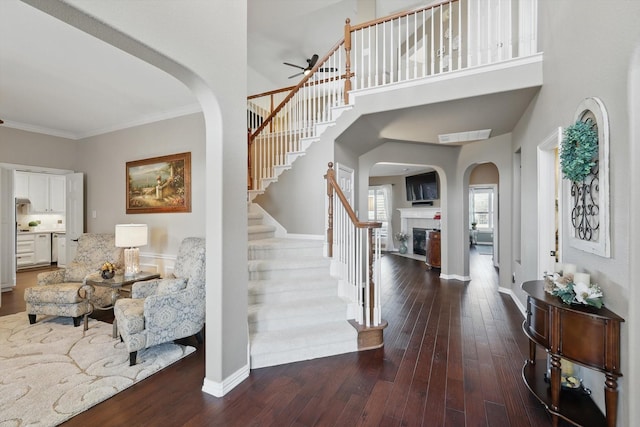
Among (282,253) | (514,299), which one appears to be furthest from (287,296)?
(514,299)

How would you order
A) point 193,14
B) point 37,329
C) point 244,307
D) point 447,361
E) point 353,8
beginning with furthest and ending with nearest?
point 353,8
point 37,329
point 447,361
point 244,307
point 193,14

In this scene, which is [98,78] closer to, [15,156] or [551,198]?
[15,156]

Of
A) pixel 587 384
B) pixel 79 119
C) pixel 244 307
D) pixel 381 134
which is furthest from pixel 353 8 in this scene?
pixel 587 384

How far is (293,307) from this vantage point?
9.63 ft

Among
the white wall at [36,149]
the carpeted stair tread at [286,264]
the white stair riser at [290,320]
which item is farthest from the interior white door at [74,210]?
the white stair riser at [290,320]

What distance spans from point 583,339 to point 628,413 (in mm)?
A: 388

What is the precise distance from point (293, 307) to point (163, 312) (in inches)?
48.0

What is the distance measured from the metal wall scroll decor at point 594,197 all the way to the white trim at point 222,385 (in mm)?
2692

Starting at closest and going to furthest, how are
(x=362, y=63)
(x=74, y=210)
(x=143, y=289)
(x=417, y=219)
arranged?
(x=143, y=289), (x=362, y=63), (x=74, y=210), (x=417, y=219)

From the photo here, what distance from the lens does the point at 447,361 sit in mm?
2596

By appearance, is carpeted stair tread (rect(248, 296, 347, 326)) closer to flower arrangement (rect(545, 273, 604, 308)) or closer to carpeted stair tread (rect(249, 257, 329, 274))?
carpeted stair tread (rect(249, 257, 329, 274))

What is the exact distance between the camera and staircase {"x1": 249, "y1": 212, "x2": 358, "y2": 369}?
259 centimetres

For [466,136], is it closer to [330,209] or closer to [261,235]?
[330,209]

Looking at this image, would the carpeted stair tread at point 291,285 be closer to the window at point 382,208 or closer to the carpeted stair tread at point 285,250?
the carpeted stair tread at point 285,250
